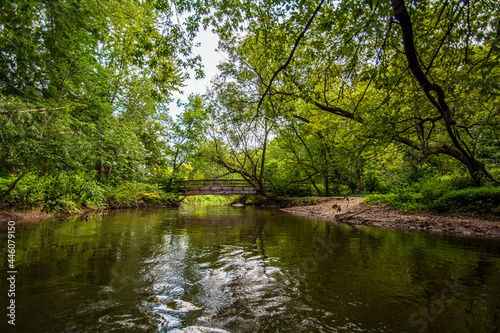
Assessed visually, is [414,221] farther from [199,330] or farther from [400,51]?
[199,330]

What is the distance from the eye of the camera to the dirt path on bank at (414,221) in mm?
5328

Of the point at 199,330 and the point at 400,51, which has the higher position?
the point at 400,51

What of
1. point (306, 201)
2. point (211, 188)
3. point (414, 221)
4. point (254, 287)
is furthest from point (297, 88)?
point (211, 188)

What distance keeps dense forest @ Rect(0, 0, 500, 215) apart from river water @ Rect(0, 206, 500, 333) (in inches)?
76.9

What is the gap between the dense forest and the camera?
2910 millimetres

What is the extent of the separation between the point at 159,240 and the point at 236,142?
Result: 1059 centimetres

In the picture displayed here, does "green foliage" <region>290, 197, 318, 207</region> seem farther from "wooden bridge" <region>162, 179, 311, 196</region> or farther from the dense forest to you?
"wooden bridge" <region>162, 179, 311, 196</region>

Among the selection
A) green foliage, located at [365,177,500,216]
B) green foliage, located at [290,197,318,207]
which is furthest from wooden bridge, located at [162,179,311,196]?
green foliage, located at [365,177,500,216]

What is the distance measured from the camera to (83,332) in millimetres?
1587

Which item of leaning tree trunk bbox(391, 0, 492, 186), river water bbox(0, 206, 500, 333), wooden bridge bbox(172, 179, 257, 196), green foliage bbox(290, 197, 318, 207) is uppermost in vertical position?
leaning tree trunk bbox(391, 0, 492, 186)

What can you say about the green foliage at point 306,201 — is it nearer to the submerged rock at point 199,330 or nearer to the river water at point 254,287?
the river water at point 254,287

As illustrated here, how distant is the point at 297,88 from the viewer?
453 cm

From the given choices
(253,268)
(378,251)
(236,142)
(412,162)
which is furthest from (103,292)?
(236,142)

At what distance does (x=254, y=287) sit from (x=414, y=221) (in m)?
6.58
